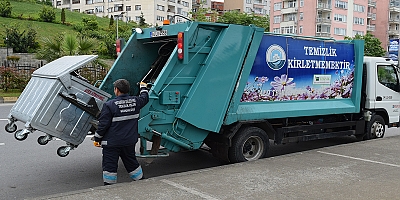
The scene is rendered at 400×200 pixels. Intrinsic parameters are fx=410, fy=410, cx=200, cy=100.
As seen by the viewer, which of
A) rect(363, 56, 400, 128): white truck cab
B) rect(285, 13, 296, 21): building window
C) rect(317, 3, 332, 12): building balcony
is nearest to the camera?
rect(363, 56, 400, 128): white truck cab

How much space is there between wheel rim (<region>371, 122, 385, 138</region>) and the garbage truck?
1.10 feet

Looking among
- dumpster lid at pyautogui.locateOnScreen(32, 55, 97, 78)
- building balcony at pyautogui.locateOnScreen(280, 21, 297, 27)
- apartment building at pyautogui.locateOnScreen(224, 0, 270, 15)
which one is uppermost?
apartment building at pyautogui.locateOnScreen(224, 0, 270, 15)

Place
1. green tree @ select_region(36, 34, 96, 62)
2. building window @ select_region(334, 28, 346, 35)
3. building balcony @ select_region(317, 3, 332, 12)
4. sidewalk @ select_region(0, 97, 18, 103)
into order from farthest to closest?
building window @ select_region(334, 28, 346, 35) < building balcony @ select_region(317, 3, 332, 12) < green tree @ select_region(36, 34, 96, 62) < sidewalk @ select_region(0, 97, 18, 103)

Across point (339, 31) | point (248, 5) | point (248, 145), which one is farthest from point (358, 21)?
point (248, 145)

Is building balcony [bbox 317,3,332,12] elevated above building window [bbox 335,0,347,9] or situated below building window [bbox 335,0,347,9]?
below

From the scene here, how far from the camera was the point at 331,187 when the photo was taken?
17.3 ft

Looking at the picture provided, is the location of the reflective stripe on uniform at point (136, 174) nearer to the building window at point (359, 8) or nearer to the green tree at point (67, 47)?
the green tree at point (67, 47)

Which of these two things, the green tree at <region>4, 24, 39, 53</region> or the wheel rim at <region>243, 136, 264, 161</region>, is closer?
the wheel rim at <region>243, 136, 264, 161</region>

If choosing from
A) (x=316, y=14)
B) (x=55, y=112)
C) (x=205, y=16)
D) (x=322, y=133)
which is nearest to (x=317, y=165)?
(x=322, y=133)

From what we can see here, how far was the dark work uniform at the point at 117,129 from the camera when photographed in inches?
199

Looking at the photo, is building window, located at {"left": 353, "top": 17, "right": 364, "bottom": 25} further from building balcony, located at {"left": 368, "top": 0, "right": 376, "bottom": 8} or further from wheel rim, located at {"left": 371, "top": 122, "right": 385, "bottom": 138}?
wheel rim, located at {"left": 371, "top": 122, "right": 385, "bottom": 138}

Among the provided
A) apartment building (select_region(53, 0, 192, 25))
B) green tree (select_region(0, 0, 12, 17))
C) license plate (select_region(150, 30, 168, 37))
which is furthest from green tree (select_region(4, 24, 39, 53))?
apartment building (select_region(53, 0, 192, 25))

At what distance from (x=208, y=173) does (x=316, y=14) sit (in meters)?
62.8

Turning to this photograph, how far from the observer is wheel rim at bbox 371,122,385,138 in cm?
903
